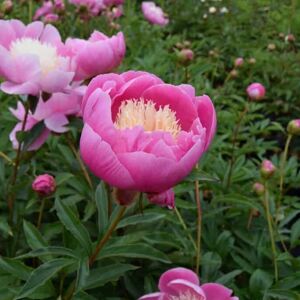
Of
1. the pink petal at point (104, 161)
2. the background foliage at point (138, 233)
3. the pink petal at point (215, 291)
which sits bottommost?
the background foliage at point (138, 233)

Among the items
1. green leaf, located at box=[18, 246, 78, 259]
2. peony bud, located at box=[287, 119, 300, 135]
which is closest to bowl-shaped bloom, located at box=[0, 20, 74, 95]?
green leaf, located at box=[18, 246, 78, 259]

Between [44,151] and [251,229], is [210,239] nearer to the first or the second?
[251,229]

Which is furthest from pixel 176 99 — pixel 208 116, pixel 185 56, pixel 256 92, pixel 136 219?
pixel 256 92

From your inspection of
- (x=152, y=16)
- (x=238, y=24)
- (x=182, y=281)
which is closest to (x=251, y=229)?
(x=182, y=281)

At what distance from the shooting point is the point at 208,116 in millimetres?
646

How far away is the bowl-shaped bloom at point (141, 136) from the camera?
1.88 ft

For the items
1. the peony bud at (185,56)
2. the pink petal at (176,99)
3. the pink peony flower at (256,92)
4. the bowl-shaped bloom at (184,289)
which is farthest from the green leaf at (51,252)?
the pink peony flower at (256,92)

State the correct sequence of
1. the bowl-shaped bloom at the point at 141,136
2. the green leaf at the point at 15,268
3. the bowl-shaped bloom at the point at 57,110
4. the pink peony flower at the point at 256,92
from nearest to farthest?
1. the bowl-shaped bloom at the point at 141,136
2. the green leaf at the point at 15,268
3. the bowl-shaped bloom at the point at 57,110
4. the pink peony flower at the point at 256,92

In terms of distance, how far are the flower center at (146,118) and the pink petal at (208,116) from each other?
0.03 meters

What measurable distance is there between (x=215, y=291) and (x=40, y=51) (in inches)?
18.2

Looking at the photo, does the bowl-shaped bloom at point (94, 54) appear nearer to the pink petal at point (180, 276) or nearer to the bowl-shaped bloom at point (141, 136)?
the bowl-shaped bloom at point (141, 136)

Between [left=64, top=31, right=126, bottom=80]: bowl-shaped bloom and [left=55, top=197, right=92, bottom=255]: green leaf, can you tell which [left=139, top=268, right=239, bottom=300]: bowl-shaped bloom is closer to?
[left=55, top=197, right=92, bottom=255]: green leaf

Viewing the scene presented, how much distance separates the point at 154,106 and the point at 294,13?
285 cm

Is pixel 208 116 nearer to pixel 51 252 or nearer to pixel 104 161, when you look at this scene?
pixel 104 161
